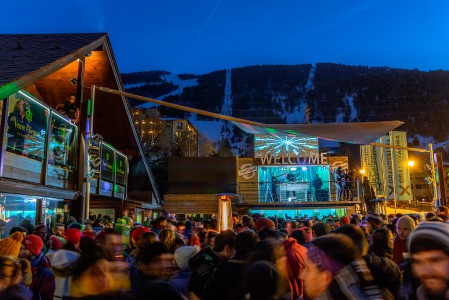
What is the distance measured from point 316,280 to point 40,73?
9822mm

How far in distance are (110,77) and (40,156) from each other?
527 centimetres

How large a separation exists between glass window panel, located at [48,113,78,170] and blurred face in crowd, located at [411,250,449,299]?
12307mm

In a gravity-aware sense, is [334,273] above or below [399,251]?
above

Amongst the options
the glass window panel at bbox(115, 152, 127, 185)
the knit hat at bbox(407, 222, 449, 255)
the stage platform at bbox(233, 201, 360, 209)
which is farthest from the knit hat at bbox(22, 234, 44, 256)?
the stage platform at bbox(233, 201, 360, 209)

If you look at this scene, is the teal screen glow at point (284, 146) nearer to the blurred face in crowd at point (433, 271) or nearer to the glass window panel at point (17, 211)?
the glass window panel at point (17, 211)

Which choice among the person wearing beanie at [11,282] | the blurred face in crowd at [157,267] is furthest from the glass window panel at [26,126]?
the blurred face in crowd at [157,267]

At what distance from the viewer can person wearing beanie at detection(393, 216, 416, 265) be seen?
5.65m

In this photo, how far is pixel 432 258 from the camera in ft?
7.18

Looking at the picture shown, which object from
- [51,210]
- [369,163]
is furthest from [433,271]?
[369,163]

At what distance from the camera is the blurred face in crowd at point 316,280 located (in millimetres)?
2576

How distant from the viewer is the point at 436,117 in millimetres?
127688

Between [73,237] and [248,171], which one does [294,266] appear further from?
[248,171]

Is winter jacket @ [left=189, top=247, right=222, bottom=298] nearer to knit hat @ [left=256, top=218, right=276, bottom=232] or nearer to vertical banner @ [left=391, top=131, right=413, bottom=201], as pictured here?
knit hat @ [left=256, top=218, right=276, bottom=232]

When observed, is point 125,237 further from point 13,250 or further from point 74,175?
point 74,175
